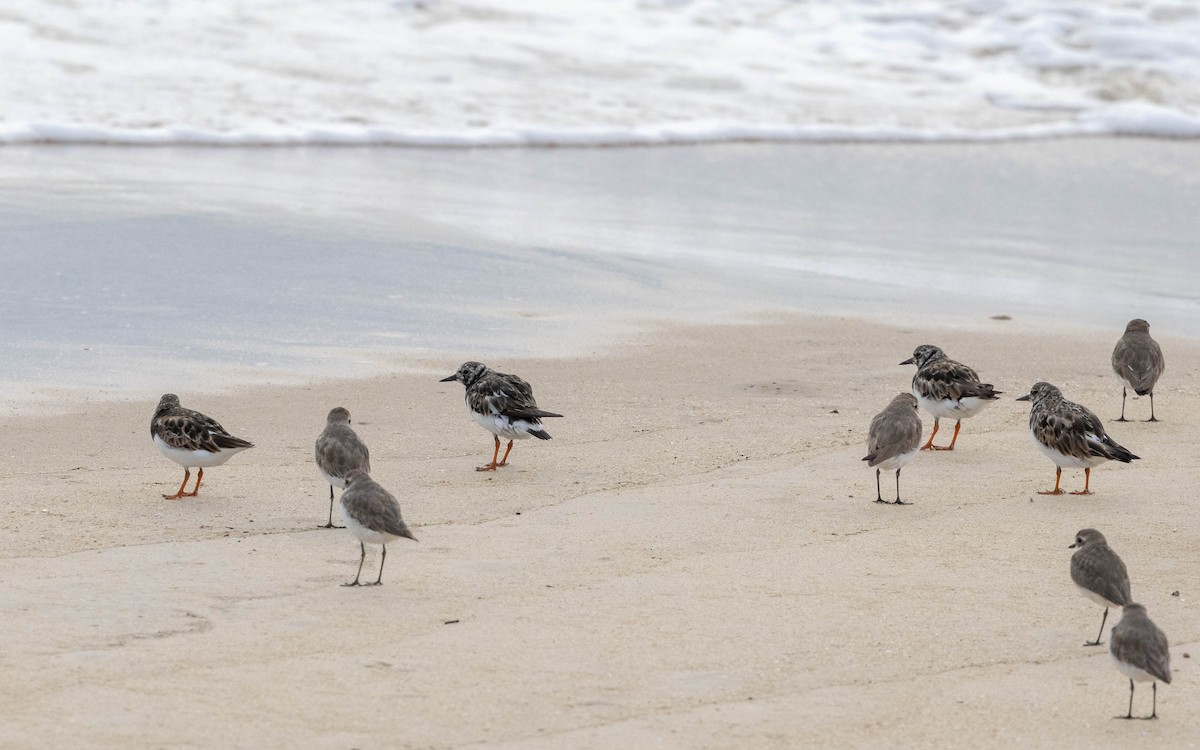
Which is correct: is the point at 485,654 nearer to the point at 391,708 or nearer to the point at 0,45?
the point at 391,708

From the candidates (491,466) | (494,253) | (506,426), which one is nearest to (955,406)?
(506,426)

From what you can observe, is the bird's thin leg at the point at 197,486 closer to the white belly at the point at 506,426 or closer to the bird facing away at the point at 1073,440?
the white belly at the point at 506,426

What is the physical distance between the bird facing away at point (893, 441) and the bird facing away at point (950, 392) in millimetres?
1141

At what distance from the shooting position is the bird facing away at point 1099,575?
253 inches

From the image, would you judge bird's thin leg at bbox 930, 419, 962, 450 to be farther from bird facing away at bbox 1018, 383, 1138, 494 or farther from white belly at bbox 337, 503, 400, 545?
white belly at bbox 337, 503, 400, 545

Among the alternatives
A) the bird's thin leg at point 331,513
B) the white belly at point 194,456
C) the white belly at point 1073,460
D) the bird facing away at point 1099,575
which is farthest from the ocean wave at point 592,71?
the bird facing away at point 1099,575

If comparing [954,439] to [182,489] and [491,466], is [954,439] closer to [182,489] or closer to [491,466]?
[491,466]

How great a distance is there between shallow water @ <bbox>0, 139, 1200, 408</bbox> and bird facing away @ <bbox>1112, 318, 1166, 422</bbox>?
2.71 m

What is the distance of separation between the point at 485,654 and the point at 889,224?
1261 cm

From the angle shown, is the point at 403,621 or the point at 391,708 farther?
the point at 403,621

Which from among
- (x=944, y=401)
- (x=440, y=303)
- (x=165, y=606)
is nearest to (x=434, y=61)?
(x=440, y=303)

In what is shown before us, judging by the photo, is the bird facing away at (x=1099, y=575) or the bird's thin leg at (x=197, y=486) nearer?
the bird facing away at (x=1099, y=575)

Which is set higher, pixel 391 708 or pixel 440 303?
pixel 440 303

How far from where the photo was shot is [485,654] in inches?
242
